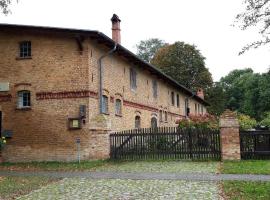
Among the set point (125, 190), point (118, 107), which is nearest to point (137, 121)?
point (118, 107)

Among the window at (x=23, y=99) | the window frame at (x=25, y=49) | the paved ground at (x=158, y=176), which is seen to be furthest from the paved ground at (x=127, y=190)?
the window frame at (x=25, y=49)

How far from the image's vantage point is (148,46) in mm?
81625

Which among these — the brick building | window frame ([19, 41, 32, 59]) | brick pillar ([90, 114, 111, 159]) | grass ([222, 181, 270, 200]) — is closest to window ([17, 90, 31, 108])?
the brick building

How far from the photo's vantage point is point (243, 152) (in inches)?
683

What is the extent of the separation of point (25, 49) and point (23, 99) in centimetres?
255

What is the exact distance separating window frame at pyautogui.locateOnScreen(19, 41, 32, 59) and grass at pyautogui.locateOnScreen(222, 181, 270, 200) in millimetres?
12846

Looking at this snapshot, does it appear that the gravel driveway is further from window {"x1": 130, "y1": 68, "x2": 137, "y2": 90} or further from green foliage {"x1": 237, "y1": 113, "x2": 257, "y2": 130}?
window {"x1": 130, "y1": 68, "x2": 137, "y2": 90}

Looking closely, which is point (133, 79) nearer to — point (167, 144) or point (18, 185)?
point (167, 144)

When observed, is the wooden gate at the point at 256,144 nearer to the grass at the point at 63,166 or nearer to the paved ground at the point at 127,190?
the grass at the point at 63,166

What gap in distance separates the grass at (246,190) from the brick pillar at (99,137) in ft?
28.6

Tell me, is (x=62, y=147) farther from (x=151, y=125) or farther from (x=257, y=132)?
(x=151, y=125)

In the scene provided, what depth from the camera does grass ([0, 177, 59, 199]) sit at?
397 inches

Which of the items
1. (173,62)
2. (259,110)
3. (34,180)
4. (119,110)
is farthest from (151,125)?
(259,110)

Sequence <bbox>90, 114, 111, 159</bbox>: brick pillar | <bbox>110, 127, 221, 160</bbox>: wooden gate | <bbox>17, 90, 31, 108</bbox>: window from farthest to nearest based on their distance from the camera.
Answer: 1. <bbox>17, 90, 31, 108</bbox>: window
2. <bbox>90, 114, 111, 159</bbox>: brick pillar
3. <bbox>110, 127, 221, 160</bbox>: wooden gate
